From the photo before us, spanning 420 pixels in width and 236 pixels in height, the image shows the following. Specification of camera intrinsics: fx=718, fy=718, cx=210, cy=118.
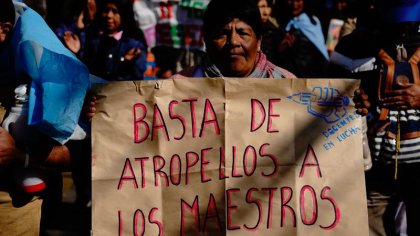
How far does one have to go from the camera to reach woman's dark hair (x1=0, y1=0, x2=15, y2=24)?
3.06 m

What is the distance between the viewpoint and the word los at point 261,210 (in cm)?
307

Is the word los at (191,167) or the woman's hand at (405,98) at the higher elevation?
the woman's hand at (405,98)

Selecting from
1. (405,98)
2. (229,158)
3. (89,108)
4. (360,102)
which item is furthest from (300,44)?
(89,108)

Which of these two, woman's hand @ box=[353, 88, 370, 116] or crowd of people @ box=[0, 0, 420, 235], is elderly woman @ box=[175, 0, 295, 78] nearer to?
crowd of people @ box=[0, 0, 420, 235]

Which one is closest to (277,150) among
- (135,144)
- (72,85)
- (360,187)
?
(360,187)

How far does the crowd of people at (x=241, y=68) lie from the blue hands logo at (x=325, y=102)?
0.27ft

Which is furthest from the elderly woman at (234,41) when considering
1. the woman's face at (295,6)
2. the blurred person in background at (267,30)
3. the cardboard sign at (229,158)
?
the woman's face at (295,6)

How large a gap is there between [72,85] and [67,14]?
187 inches

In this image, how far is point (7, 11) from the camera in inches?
121

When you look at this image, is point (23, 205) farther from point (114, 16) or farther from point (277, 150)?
point (114, 16)

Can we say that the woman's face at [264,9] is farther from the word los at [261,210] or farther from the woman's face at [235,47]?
the word los at [261,210]

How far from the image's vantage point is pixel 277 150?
3.12 meters

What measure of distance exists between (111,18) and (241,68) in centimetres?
249

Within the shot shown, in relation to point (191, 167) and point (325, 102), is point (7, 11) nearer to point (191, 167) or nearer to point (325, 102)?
point (191, 167)
